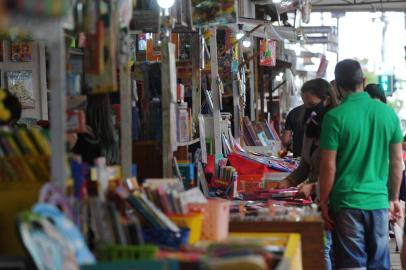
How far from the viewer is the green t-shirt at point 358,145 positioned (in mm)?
4469

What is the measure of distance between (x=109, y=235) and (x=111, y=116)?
4.42ft

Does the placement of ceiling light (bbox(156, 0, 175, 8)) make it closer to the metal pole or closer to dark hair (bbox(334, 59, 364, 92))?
dark hair (bbox(334, 59, 364, 92))

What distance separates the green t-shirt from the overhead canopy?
50.4ft

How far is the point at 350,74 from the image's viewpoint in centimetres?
459

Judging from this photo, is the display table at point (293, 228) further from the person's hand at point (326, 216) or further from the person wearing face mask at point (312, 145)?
the person wearing face mask at point (312, 145)

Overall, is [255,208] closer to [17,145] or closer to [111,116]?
[111,116]

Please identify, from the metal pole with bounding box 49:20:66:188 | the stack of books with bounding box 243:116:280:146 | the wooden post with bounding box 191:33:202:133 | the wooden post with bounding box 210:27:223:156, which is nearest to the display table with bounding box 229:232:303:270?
the metal pole with bounding box 49:20:66:188

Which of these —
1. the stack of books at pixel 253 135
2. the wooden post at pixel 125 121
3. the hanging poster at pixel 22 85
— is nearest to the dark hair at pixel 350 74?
the wooden post at pixel 125 121

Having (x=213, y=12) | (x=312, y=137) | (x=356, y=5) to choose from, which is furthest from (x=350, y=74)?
(x=356, y=5)

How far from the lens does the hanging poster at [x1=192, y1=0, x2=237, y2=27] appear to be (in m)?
4.50

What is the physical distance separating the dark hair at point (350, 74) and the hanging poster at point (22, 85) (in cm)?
402

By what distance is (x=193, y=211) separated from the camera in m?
3.47

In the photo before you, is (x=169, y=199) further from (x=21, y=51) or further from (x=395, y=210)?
(x=21, y=51)

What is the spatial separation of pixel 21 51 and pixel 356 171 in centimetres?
438
